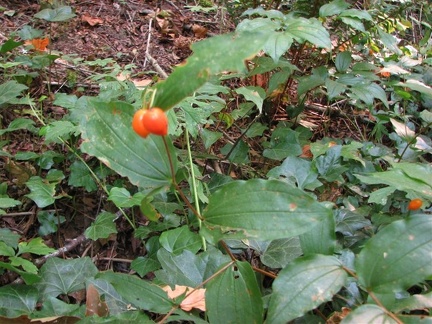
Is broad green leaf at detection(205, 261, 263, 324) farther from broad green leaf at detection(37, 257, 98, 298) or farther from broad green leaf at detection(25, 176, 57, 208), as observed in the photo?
broad green leaf at detection(25, 176, 57, 208)

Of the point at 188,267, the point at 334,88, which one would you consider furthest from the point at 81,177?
the point at 334,88

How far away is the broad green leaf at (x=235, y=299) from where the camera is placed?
1.08 meters

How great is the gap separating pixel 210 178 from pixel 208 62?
1.42m

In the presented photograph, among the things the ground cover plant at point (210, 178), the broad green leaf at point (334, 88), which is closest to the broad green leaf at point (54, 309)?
the ground cover plant at point (210, 178)

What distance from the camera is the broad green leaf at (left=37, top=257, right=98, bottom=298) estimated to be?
165 cm

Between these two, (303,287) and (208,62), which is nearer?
(208,62)

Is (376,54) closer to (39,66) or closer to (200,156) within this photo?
(200,156)

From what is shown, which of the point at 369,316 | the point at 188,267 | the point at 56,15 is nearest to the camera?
the point at 369,316

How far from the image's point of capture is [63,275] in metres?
→ 1.68

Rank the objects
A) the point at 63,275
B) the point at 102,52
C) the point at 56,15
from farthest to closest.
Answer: the point at 102,52
the point at 56,15
the point at 63,275

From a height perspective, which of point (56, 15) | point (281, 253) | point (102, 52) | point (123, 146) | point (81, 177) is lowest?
point (81, 177)

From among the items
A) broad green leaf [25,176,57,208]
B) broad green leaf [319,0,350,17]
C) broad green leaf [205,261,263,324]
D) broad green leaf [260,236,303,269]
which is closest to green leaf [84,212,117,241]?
broad green leaf [25,176,57,208]

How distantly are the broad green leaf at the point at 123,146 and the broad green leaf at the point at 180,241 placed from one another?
2.02ft

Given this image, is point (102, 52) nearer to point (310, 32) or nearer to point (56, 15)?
point (56, 15)
